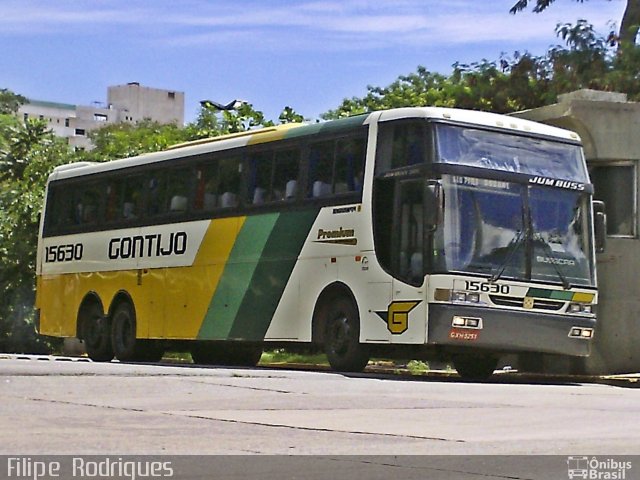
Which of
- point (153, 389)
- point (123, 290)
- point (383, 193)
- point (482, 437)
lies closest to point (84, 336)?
point (123, 290)

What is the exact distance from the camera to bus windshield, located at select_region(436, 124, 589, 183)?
63.5ft

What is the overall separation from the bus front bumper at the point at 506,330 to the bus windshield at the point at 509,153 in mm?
1923

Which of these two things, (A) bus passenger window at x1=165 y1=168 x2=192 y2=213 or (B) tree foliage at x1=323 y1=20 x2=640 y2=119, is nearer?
(A) bus passenger window at x1=165 y1=168 x2=192 y2=213

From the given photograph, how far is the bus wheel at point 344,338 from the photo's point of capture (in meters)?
20.0

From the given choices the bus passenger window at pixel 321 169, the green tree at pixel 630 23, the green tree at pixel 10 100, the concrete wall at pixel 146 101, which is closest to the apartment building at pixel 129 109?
the concrete wall at pixel 146 101

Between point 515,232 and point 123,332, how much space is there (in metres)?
8.83

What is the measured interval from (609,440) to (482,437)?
86 cm

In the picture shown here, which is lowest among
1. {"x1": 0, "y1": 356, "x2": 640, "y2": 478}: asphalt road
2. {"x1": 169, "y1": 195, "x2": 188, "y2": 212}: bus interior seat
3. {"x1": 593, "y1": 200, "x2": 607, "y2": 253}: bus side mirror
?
{"x1": 0, "y1": 356, "x2": 640, "y2": 478}: asphalt road

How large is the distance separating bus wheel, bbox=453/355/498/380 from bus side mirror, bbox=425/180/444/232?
3.49 metres

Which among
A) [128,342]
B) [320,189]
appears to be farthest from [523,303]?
[128,342]

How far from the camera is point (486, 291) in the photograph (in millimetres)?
19031

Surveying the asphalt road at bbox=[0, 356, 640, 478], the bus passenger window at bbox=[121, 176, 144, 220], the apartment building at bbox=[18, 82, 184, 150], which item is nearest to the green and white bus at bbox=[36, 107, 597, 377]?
the bus passenger window at bbox=[121, 176, 144, 220]

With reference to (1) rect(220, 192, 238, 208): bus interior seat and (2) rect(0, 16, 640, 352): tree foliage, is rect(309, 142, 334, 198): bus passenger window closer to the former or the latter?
(1) rect(220, 192, 238, 208): bus interior seat
